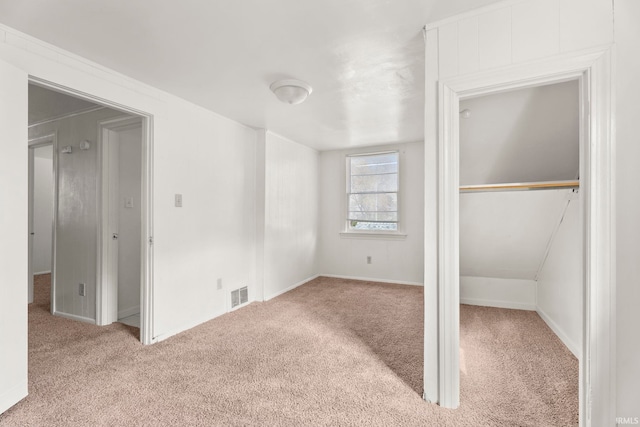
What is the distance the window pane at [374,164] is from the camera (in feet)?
16.4

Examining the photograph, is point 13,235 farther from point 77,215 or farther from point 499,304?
point 499,304

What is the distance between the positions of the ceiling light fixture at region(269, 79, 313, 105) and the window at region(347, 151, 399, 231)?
8.64 ft

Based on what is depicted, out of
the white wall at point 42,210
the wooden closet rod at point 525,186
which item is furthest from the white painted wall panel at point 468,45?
the white wall at point 42,210

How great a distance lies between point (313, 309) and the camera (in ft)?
12.2

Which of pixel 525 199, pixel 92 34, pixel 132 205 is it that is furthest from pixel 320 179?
pixel 92 34

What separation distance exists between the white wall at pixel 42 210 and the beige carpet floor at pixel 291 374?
3.30m

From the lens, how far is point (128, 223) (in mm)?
3557

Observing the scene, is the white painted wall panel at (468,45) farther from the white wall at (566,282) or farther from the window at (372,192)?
the window at (372,192)

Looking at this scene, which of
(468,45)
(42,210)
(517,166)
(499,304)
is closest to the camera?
(468,45)

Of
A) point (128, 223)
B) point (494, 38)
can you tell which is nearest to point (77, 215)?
point (128, 223)

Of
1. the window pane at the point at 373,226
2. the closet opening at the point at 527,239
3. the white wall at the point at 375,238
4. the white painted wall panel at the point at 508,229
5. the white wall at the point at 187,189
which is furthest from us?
the window pane at the point at 373,226

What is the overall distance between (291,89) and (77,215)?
9.02 feet

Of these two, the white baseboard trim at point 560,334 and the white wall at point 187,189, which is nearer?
the white wall at point 187,189

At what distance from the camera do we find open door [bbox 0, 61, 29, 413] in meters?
1.77
